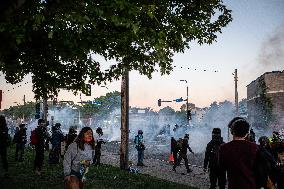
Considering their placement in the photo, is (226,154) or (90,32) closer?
(226,154)

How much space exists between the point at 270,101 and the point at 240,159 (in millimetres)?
48655

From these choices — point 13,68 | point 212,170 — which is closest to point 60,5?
point 13,68

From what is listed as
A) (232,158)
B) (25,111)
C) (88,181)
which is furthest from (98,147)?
(25,111)

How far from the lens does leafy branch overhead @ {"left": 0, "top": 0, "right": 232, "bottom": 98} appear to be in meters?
6.23

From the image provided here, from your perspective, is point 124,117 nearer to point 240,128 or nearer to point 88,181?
point 88,181

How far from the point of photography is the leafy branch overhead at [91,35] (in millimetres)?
6227

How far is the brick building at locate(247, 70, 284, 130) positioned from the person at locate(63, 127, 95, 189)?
44901 millimetres

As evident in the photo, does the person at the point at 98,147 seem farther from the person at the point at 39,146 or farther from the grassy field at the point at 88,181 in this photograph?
the person at the point at 39,146

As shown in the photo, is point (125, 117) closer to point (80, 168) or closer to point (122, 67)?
point (122, 67)

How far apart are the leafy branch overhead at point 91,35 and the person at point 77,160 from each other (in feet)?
6.31

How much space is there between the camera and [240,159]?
3811 mm

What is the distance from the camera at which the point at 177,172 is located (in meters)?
15.8

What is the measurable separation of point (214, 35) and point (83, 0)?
4.04m

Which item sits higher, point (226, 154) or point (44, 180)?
point (226, 154)
